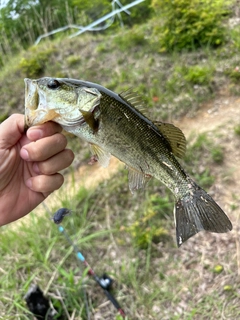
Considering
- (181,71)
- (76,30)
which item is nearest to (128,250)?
(181,71)

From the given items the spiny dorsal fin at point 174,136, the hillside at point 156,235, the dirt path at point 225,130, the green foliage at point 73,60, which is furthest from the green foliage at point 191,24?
the spiny dorsal fin at point 174,136

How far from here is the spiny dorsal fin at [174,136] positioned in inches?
59.7

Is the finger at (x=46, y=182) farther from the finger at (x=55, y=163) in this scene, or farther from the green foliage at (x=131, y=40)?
the green foliage at (x=131, y=40)

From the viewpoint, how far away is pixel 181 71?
16.4 ft

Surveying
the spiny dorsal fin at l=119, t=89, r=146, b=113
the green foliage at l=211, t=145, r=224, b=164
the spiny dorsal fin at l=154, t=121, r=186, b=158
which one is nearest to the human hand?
the spiny dorsal fin at l=119, t=89, r=146, b=113

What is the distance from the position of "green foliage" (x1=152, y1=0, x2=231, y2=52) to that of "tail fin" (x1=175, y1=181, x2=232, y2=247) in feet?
13.6

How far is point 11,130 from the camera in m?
1.78

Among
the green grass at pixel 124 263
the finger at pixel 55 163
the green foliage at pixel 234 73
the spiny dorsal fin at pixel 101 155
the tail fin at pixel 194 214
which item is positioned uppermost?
the spiny dorsal fin at pixel 101 155

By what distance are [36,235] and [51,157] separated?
1954 millimetres

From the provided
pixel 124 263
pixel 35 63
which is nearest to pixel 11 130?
pixel 124 263

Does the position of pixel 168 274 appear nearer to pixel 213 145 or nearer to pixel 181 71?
pixel 213 145

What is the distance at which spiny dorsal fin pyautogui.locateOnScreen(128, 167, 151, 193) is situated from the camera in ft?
5.12

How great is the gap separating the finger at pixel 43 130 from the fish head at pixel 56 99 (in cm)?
10

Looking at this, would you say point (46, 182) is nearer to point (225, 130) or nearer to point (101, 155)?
point (101, 155)
